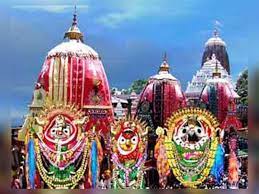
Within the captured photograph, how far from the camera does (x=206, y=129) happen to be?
3.52m

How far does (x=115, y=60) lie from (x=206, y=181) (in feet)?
2.77

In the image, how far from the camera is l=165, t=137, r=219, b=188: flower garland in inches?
138

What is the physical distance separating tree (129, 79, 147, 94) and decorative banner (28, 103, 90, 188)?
0.31 meters

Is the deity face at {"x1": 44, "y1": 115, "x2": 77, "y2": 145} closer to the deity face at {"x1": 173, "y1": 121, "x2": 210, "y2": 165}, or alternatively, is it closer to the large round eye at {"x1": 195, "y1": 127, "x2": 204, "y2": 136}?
the deity face at {"x1": 173, "y1": 121, "x2": 210, "y2": 165}

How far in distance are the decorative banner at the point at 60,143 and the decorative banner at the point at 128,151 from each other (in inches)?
6.7

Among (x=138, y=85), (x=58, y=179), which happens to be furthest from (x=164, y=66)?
(x=58, y=179)

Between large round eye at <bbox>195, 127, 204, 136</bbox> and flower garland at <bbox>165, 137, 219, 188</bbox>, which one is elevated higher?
large round eye at <bbox>195, 127, 204, 136</bbox>

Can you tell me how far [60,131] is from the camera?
347 centimetres

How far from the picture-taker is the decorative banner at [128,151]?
3504 mm

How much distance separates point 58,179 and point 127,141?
437mm

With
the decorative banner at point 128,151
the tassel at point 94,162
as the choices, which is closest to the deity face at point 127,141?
the decorative banner at point 128,151

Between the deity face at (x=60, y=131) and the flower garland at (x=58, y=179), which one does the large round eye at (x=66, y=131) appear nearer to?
the deity face at (x=60, y=131)

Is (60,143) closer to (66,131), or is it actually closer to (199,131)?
(66,131)

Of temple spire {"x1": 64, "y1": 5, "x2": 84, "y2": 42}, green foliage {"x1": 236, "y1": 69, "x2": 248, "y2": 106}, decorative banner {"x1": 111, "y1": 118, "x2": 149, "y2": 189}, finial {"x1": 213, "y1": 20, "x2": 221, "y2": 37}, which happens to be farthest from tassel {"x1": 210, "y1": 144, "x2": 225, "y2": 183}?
temple spire {"x1": 64, "y1": 5, "x2": 84, "y2": 42}
